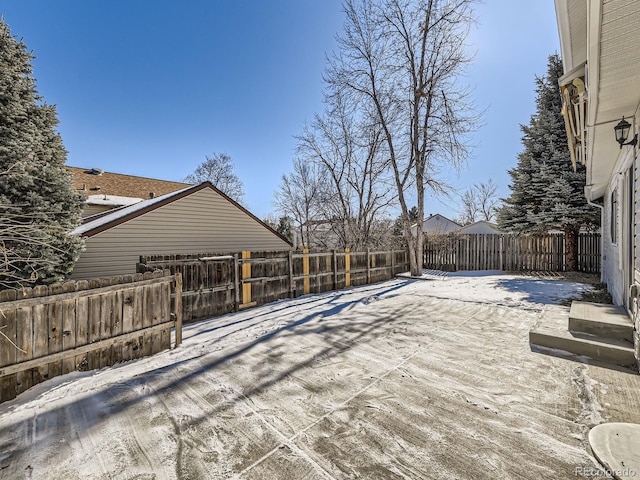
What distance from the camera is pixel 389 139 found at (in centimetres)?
1237

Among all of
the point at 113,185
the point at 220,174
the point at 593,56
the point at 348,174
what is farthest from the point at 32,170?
the point at 220,174

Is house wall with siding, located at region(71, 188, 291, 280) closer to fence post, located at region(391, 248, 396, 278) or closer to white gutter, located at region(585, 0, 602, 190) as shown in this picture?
fence post, located at region(391, 248, 396, 278)

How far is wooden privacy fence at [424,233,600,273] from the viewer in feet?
36.6

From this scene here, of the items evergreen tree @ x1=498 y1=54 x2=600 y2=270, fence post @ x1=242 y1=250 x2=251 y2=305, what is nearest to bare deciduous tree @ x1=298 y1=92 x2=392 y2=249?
evergreen tree @ x1=498 y1=54 x2=600 y2=270

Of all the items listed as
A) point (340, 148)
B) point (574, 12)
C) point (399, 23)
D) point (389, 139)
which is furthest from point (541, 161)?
point (574, 12)

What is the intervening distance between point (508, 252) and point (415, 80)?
8.55 meters

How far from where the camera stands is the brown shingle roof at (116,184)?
1317 centimetres

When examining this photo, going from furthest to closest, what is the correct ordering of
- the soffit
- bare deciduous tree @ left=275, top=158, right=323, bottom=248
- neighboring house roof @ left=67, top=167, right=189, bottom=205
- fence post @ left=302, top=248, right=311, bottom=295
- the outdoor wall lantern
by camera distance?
bare deciduous tree @ left=275, top=158, right=323, bottom=248
neighboring house roof @ left=67, top=167, right=189, bottom=205
fence post @ left=302, top=248, right=311, bottom=295
the outdoor wall lantern
the soffit

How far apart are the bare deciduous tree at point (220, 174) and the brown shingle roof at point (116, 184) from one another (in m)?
10.2

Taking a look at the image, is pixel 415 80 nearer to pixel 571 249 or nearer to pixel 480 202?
pixel 571 249

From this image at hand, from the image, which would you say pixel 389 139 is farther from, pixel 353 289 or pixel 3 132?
pixel 3 132

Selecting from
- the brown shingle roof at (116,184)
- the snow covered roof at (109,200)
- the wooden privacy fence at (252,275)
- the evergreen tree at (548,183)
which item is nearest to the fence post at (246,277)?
the wooden privacy fence at (252,275)

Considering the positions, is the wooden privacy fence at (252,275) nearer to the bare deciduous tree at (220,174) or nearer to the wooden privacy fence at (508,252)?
the wooden privacy fence at (508,252)

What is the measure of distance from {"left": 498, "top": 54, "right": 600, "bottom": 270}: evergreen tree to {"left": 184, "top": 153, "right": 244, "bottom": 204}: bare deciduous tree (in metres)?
21.8
